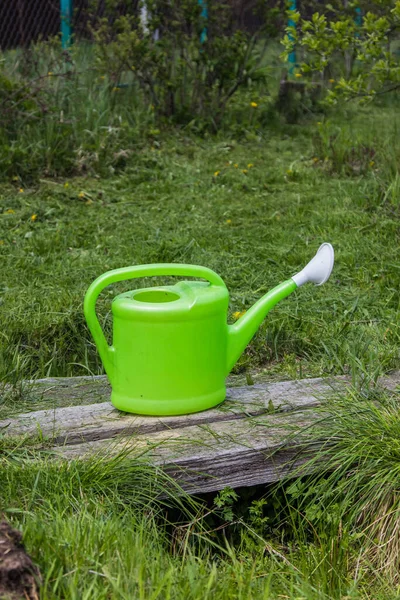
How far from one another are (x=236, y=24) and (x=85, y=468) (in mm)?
6021

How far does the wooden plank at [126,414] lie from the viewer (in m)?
2.33

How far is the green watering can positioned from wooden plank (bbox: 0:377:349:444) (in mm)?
40

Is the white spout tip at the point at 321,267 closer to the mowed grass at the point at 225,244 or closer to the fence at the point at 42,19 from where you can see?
the mowed grass at the point at 225,244

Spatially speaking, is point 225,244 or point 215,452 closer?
point 215,452

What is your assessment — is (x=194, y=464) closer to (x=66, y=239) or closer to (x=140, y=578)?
(x=140, y=578)

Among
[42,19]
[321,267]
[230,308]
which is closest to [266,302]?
[321,267]

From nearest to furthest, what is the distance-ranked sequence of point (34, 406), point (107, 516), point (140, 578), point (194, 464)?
point (140, 578) → point (107, 516) → point (194, 464) → point (34, 406)

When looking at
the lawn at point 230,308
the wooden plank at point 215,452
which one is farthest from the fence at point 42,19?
the wooden plank at point 215,452

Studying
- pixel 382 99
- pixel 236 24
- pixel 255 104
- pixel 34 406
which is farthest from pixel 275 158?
pixel 34 406

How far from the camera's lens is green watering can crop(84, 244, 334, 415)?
91.4 inches

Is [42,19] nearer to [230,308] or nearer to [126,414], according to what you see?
[230,308]

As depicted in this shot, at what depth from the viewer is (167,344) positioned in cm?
232

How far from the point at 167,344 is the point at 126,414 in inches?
11.1

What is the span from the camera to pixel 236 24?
7320 mm
